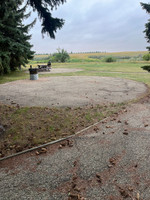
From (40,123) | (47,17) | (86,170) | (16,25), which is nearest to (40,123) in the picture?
(40,123)

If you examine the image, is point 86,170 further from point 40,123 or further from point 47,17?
point 47,17

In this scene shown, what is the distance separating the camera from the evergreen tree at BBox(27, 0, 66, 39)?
16.8ft

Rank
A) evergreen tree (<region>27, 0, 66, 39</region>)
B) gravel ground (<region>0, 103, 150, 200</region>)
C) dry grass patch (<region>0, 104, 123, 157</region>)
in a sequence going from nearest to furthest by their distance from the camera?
gravel ground (<region>0, 103, 150, 200</region>)
dry grass patch (<region>0, 104, 123, 157</region>)
evergreen tree (<region>27, 0, 66, 39</region>)

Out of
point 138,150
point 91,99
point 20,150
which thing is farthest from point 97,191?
point 91,99

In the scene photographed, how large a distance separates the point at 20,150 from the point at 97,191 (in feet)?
6.20

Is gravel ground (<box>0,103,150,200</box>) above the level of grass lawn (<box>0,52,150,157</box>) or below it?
below

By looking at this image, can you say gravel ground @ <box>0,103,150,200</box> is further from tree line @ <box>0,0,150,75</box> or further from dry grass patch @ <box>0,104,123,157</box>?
tree line @ <box>0,0,150,75</box>

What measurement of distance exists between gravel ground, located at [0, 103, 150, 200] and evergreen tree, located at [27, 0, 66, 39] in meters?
3.94

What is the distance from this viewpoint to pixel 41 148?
3.49 metres

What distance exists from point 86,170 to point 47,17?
5023 mm

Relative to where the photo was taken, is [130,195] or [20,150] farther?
[20,150]

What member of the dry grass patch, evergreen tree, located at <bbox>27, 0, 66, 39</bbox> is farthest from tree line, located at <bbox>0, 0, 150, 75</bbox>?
the dry grass patch

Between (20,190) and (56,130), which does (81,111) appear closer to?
(56,130)

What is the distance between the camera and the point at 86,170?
107 inches
